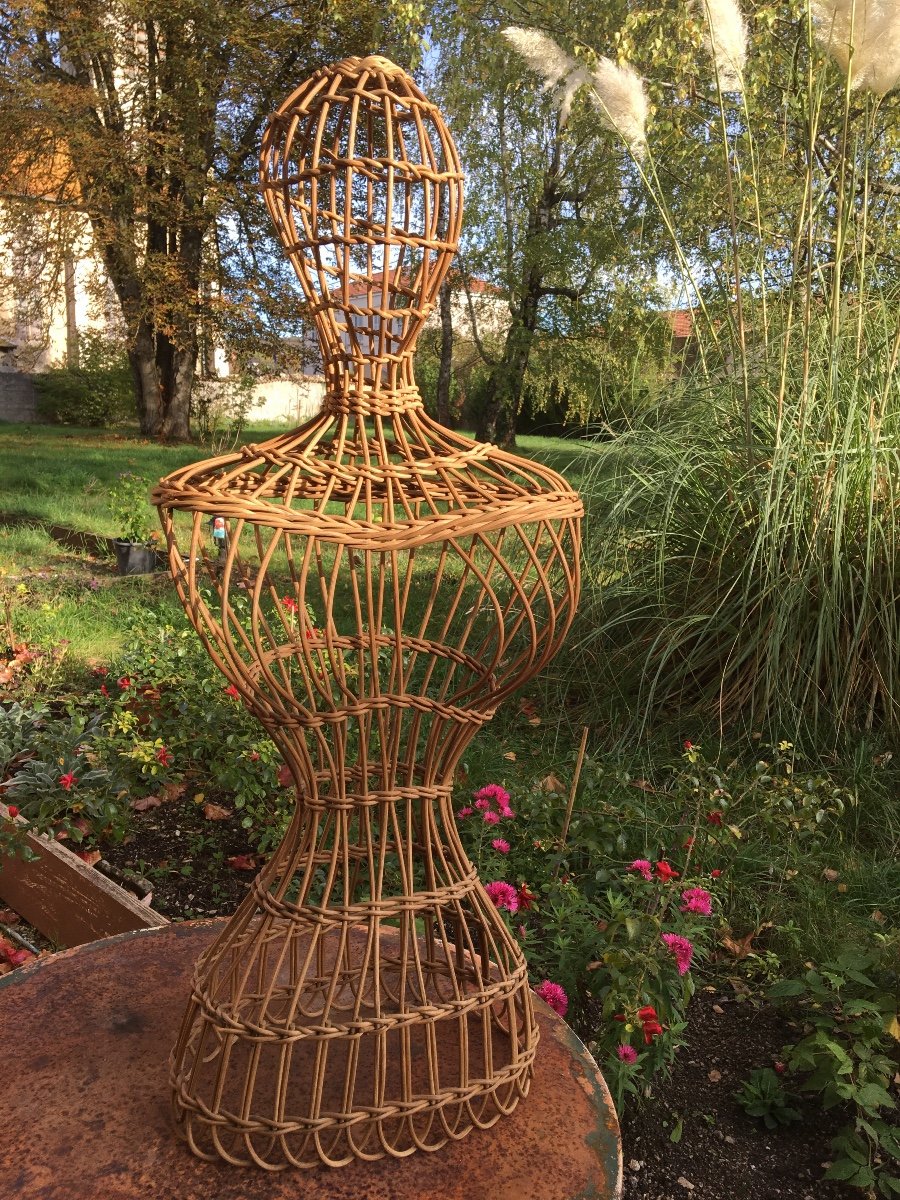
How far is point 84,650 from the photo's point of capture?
3.65 metres

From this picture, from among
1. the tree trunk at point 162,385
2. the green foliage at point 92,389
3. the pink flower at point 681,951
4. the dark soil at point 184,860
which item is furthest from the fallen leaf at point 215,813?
the green foliage at point 92,389

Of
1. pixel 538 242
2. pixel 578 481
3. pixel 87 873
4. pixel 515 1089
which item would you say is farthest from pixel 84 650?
pixel 538 242

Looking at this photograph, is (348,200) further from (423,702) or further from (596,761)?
(596,761)

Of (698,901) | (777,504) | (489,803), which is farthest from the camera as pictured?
(777,504)

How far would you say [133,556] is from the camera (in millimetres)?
4898

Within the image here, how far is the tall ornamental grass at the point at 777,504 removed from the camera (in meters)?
2.85

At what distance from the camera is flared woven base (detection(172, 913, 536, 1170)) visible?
1.14m

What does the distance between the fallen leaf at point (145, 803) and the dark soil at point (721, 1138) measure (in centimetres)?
148

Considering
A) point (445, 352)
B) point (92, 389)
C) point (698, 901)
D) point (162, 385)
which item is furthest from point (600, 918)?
point (92, 389)

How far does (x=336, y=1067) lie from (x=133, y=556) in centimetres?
395

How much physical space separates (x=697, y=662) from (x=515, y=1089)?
6.27 ft

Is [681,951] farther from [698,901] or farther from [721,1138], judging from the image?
[721,1138]

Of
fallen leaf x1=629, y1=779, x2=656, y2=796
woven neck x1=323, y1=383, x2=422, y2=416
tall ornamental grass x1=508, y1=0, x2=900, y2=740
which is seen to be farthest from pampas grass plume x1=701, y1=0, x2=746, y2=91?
woven neck x1=323, y1=383, x2=422, y2=416

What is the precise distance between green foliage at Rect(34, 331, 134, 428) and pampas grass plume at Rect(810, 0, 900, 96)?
11.9 meters
